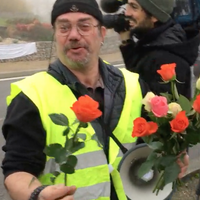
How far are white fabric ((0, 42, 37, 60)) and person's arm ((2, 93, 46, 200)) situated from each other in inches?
725

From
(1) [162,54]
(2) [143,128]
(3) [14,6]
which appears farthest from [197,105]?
(3) [14,6]

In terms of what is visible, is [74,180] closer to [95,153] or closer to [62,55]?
[95,153]

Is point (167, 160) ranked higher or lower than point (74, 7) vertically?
lower

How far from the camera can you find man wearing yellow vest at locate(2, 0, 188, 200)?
180 centimetres

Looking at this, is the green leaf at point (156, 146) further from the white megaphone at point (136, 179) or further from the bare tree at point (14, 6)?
the bare tree at point (14, 6)

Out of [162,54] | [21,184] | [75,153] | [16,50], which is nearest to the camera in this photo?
[21,184]

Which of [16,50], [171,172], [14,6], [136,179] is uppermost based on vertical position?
[171,172]

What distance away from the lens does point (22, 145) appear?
1796 mm

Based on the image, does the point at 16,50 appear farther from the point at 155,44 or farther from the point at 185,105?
the point at 185,105

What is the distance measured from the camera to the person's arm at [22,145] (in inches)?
69.7

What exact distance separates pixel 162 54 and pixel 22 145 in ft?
4.01

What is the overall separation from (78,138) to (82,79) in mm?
709

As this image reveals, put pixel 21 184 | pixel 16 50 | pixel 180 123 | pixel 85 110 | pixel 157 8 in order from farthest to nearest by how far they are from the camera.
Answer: pixel 16 50
pixel 157 8
pixel 21 184
pixel 180 123
pixel 85 110

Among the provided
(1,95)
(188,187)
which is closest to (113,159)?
(188,187)
